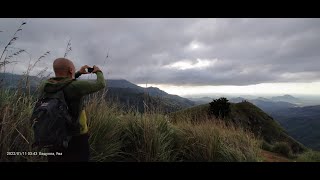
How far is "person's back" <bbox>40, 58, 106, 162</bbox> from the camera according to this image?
4.43m

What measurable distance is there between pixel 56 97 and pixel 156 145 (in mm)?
2771

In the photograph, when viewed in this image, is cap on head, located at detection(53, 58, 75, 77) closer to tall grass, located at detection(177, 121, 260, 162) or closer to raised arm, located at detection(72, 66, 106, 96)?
raised arm, located at detection(72, 66, 106, 96)

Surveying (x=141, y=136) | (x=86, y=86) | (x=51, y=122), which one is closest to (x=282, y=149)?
(x=141, y=136)

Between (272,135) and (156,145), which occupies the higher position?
(156,145)

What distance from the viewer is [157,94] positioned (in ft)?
26.7

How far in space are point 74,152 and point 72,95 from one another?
2.47ft

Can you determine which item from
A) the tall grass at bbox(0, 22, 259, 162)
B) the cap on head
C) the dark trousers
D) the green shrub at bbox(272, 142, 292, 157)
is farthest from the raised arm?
the green shrub at bbox(272, 142, 292, 157)

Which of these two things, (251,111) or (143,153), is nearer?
(143,153)

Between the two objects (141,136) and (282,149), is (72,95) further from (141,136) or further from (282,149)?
(282,149)

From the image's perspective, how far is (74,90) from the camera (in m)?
4.46

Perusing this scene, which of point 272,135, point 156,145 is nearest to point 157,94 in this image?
point 156,145

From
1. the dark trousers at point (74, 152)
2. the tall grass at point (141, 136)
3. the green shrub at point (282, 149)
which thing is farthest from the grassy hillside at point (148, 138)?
the green shrub at point (282, 149)

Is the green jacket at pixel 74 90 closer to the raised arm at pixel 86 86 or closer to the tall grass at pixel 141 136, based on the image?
the raised arm at pixel 86 86
